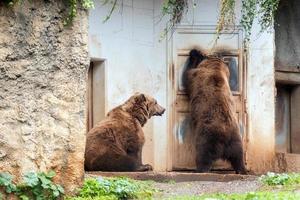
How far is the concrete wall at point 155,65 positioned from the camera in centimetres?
1163

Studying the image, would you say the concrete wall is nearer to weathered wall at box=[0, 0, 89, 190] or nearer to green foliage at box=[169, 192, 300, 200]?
weathered wall at box=[0, 0, 89, 190]

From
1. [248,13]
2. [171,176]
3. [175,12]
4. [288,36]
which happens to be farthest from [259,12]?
[288,36]

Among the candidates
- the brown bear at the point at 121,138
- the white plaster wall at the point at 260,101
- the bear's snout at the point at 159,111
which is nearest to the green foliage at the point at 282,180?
the brown bear at the point at 121,138

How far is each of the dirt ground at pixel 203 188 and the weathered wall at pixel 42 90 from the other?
1.12m

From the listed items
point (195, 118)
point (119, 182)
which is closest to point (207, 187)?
point (119, 182)

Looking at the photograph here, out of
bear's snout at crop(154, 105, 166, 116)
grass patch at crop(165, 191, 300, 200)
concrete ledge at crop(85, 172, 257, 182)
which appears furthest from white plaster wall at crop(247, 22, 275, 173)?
grass patch at crop(165, 191, 300, 200)

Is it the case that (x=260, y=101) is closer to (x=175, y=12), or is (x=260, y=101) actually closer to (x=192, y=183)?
(x=175, y=12)

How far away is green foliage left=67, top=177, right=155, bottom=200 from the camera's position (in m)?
7.41

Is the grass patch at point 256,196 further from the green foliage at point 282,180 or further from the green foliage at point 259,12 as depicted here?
the green foliage at point 259,12

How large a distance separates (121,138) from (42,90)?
11.7 ft

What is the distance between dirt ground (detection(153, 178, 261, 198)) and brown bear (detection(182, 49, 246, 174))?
2.20 metres

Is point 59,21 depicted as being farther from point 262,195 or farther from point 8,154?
point 262,195

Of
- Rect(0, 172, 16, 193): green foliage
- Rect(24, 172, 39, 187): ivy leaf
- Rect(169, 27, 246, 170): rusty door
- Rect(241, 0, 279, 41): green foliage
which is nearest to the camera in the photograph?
Rect(0, 172, 16, 193): green foliage

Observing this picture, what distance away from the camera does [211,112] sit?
11.4 meters
